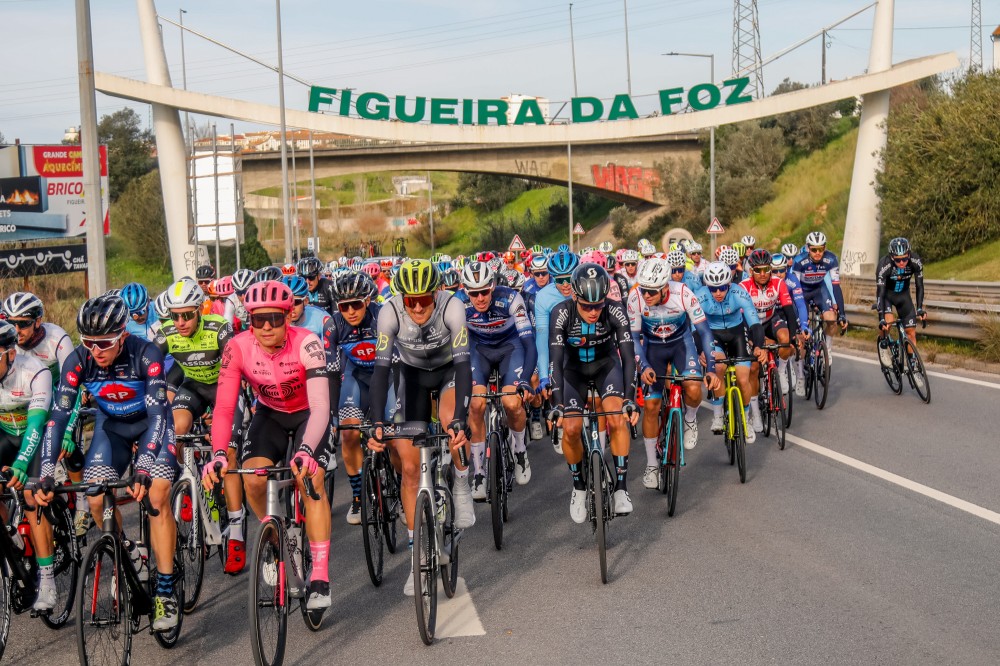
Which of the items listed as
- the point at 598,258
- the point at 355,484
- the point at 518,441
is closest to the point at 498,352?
the point at 518,441

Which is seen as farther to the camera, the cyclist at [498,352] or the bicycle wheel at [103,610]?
the cyclist at [498,352]

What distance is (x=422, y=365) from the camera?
7.98m

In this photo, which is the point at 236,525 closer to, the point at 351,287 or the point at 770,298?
the point at 351,287

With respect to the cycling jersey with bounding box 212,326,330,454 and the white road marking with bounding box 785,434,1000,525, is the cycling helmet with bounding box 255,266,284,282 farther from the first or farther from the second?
the white road marking with bounding box 785,434,1000,525

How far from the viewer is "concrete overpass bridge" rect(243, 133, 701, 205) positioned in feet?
215

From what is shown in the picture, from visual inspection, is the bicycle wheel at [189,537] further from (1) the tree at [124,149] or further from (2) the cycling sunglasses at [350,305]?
(1) the tree at [124,149]

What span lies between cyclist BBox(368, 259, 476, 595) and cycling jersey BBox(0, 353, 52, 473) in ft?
6.51

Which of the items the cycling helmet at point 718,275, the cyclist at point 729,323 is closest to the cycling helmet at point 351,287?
the cyclist at point 729,323

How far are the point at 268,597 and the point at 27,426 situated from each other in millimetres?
2082

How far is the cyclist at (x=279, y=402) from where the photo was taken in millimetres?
6152

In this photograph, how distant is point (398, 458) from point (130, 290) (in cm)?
401

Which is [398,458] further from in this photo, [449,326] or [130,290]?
[130,290]

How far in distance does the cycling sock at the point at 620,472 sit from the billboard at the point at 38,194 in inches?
1328

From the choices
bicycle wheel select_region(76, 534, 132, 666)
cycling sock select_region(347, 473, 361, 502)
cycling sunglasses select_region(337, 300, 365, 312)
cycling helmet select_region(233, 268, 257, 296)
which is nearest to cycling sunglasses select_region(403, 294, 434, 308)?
cycling sunglasses select_region(337, 300, 365, 312)
